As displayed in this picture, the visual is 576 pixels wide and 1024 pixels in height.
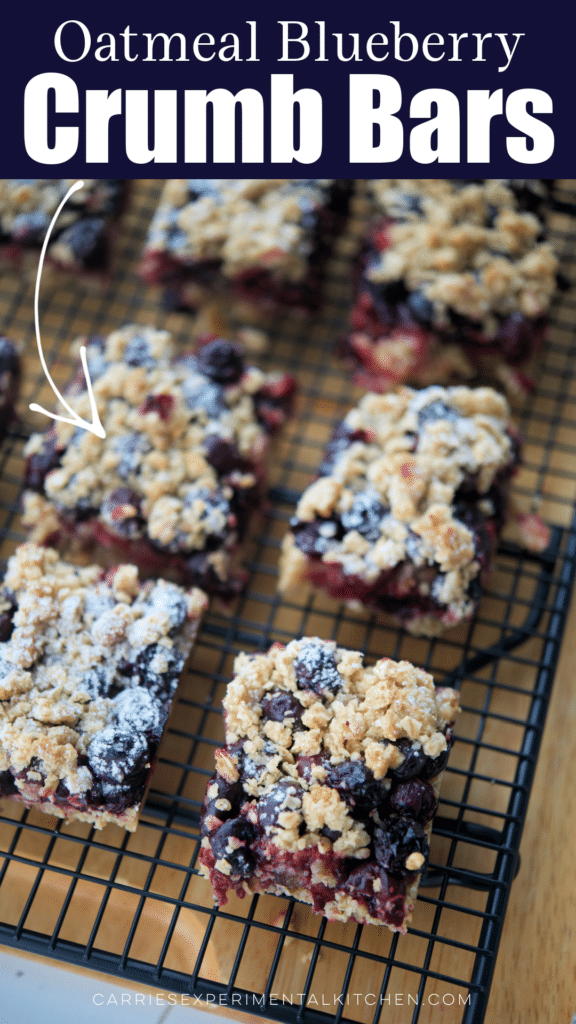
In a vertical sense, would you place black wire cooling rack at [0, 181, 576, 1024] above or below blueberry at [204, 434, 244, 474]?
below

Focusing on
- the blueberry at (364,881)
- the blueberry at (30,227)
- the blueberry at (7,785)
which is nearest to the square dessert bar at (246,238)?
the blueberry at (30,227)

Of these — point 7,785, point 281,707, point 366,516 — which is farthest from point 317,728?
point 7,785

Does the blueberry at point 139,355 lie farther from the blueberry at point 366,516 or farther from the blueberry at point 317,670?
the blueberry at point 317,670

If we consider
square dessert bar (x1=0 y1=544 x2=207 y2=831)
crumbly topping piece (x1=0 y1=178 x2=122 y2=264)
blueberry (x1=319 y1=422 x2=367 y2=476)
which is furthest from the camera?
crumbly topping piece (x1=0 y1=178 x2=122 y2=264)

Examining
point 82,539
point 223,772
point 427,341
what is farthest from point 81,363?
point 223,772

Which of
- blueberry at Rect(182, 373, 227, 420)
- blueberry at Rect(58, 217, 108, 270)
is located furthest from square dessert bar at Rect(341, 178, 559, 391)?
blueberry at Rect(58, 217, 108, 270)

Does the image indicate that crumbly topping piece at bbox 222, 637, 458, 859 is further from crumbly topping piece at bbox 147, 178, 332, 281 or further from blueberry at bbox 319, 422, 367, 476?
crumbly topping piece at bbox 147, 178, 332, 281

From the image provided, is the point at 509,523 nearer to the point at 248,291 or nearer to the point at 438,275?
the point at 438,275

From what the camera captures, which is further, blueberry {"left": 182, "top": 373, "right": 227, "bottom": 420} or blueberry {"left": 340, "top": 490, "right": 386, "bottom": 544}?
blueberry {"left": 182, "top": 373, "right": 227, "bottom": 420}
